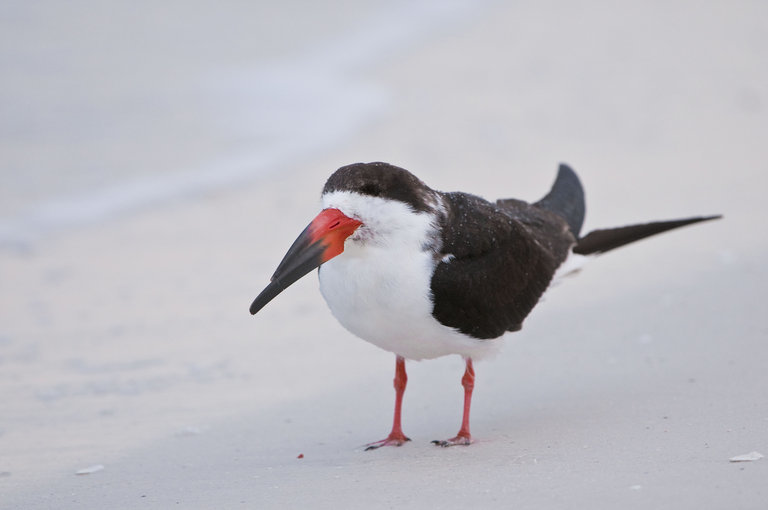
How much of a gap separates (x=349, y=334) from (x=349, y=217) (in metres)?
2.06

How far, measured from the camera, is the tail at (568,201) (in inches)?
210

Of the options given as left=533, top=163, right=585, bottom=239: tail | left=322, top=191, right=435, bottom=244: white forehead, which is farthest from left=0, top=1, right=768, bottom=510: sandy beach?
left=322, top=191, right=435, bottom=244: white forehead

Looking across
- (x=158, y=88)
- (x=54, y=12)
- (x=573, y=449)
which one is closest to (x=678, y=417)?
(x=573, y=449)

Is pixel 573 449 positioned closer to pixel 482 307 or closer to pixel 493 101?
pixel 482 307

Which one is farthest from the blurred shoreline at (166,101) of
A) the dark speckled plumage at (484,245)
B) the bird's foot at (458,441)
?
the bird's foot at (458,441)

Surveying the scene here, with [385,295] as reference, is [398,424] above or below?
below

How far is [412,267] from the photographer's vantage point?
3.94 m

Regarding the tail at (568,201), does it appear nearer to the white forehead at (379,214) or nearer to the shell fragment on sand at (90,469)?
the white forehead at (379,214)

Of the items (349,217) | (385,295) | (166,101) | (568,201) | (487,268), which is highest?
(166,101)

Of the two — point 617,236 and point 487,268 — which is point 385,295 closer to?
point 487,268

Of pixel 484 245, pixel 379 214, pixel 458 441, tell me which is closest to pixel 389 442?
pixel 458 441

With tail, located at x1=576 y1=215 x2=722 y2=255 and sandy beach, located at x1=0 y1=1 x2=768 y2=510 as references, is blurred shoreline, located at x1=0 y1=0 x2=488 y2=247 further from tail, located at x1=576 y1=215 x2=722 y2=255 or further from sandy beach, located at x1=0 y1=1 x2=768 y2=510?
tail, located at x1=576 y1=215 x2=722 y2=255

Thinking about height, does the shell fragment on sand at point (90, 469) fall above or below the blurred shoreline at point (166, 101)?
below

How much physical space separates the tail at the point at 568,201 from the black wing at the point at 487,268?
45 centimetres
